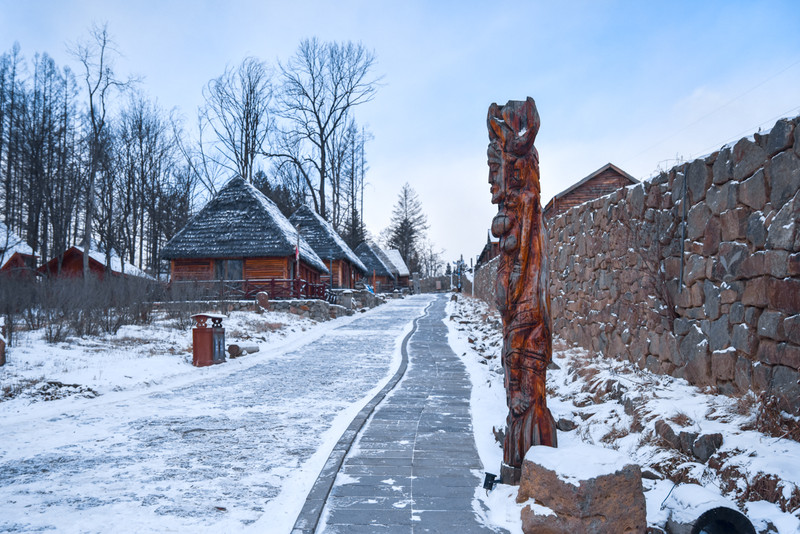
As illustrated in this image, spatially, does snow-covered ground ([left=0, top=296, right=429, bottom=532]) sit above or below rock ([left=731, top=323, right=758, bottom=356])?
below

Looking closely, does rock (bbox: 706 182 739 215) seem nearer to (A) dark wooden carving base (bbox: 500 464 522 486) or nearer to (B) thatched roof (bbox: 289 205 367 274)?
(A) dark wooden carving base (bbox: 500 464 522 486)

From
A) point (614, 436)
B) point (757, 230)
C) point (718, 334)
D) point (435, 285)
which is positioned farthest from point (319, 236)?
point (435, 285)

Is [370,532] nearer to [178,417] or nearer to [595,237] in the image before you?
[178,417]

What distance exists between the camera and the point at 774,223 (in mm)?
4285

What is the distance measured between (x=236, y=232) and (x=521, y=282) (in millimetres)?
21119

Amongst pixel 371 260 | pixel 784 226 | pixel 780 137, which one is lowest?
pixel 784 226

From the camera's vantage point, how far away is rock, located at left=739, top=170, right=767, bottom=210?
4504 mm

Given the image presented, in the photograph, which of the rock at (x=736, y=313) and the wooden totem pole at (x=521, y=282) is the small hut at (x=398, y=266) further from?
the wooden totem pole at (x=521, y=282)

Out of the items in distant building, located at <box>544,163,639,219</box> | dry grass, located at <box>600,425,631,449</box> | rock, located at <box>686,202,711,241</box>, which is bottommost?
dry grass, located at <box>600,425,631,449</box>

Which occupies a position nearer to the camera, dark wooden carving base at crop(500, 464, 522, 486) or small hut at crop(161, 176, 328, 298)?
dark wooden carving base at crop(500, 464, 522, 486)

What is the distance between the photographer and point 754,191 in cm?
461

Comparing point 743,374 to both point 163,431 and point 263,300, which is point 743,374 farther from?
point 263,300

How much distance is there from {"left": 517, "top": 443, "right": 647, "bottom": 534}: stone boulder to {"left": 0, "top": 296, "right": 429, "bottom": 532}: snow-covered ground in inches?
68.9

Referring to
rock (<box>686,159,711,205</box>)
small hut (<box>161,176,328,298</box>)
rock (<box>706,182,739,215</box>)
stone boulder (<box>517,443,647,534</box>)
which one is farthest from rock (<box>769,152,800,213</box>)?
small hut (<box>161,176,328,298</box>)
